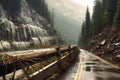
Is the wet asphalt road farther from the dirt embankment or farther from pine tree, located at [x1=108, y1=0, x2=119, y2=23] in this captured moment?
pine tree, located at [x1=108, y1=0, x2=119, y2=23]

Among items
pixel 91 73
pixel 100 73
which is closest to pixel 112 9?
pixel 100 73

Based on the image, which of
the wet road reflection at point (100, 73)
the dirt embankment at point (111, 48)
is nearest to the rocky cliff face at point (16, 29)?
the dirt embankment at point (111, 48)

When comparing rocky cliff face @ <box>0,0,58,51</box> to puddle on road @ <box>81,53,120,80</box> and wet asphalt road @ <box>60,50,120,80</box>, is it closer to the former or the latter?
wet asphalt road @ <box>60,50,120,80</box>

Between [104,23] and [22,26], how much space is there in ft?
94.7

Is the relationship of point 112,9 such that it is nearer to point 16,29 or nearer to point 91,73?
point 16,29

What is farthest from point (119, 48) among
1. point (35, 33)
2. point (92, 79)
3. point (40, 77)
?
point (35, 33)

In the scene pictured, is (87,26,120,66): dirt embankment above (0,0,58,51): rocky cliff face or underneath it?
underneath

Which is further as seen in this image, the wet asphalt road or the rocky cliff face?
the rocky cliff face

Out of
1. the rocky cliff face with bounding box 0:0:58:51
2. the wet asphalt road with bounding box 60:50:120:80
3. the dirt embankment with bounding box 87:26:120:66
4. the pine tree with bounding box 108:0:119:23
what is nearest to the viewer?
the wet asphalt road with bounding box 60:50:120:80

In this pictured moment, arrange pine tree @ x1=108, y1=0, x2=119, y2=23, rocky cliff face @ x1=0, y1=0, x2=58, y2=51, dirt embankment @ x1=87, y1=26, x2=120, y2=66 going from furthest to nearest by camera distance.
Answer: pine tree @ x1=108, y1=0, x2=119, y2=23, rocky cliff face @ x1=0, y1=0, x2=58, y2=51, dirt embankment @ x1=87, y1=26, x2=120, y2=66

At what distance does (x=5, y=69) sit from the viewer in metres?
6.77

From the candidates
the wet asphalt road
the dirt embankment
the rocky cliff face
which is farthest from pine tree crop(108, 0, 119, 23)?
the wet asphalt road

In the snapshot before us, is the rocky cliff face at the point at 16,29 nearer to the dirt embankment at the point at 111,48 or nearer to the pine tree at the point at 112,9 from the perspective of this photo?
the dirt embankment at the point at 111,48

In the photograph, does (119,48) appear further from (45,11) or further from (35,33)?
(45,11)
